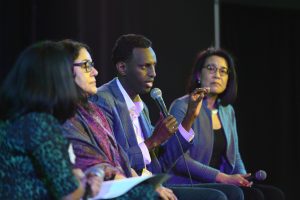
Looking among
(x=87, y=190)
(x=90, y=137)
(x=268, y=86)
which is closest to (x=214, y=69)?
(x=90, y=137)

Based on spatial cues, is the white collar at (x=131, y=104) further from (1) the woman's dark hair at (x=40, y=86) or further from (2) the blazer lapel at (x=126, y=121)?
(1) the woman's dark hair at (x=40, y=86)

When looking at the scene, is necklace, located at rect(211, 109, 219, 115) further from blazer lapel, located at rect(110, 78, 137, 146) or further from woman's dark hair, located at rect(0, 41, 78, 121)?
woman's dark hair, located at rect(0, 41, 78, 121)

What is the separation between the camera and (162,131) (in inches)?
105

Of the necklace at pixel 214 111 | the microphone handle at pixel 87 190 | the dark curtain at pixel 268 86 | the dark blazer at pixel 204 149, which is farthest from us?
the dark curtain at pixel 268 86

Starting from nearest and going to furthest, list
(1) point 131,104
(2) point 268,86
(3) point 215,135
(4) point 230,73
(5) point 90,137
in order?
(5) point 90,137
(1) point 131,104
(3) point 215,135
(4) point 230,73
(2) point 268,86

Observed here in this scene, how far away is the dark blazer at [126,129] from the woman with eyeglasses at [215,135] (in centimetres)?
17

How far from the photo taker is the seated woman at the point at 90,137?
2.12 meters

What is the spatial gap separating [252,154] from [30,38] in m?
2.10

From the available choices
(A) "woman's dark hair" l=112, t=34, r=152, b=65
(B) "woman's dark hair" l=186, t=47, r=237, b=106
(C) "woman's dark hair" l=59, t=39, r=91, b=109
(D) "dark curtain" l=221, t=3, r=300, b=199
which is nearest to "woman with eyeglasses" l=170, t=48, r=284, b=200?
(B) "woman's dark hair" l=186, t=47, r=237, b=106

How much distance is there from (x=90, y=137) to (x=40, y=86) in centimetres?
53

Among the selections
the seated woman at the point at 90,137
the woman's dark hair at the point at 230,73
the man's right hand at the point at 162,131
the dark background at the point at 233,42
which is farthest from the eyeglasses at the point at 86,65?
the dark background at the point at 233,42

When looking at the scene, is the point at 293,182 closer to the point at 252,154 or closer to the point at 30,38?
the point at 252,154

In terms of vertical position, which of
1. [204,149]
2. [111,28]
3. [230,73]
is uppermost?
[111,28]

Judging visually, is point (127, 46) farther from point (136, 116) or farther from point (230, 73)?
point (230, 73)
